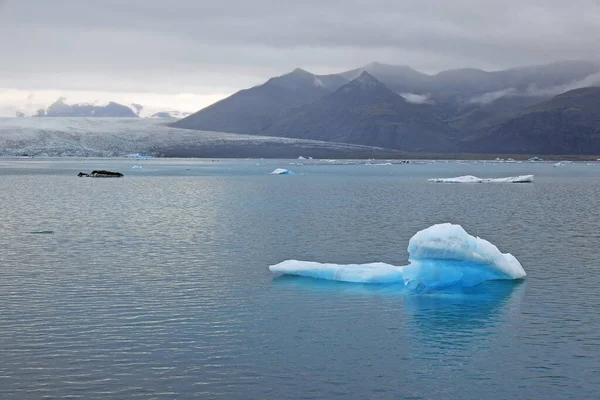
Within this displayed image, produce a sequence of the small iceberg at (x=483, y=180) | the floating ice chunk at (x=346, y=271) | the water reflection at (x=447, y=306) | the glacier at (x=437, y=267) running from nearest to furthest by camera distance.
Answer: the water reflection at (x=447, y=306), the glacier at (x=437, y=267), the floating ice chunk at (x=346, y=271), the small iceberg at (x=483, y=180)

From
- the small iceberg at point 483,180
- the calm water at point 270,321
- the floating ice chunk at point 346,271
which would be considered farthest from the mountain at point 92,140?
the floating ice chunk at point 346,271

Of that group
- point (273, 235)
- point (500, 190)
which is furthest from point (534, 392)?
point (500, 190)

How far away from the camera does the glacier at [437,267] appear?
60.9 ft

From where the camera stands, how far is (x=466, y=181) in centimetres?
7425

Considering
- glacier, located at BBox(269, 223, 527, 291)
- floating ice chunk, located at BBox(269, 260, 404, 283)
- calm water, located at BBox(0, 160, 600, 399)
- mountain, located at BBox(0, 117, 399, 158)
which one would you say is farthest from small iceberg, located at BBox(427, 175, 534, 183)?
mountain, located at BBox(0, 117, 399, 158)

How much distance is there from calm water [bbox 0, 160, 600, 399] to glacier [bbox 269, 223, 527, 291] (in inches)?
17.0

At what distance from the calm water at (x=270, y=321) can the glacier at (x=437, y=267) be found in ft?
1.42

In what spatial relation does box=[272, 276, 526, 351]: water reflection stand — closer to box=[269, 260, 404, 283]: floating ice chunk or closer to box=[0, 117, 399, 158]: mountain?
box=[269, 260, 404, 283]: floating ice chunk

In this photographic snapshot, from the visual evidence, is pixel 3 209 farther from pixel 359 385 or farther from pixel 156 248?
pixel 359 385

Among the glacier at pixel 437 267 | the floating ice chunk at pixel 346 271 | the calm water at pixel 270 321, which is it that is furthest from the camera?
the floating ice chunk at pixel 346 271

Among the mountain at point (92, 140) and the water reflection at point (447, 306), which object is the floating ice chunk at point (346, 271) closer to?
the water reflection at point (447, 306)

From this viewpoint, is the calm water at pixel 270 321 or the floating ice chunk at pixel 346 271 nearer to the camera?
the calm water at pixel 270 321

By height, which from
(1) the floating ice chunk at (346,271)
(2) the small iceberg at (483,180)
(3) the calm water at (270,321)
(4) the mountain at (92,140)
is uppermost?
(4) the mountain at (92,140)

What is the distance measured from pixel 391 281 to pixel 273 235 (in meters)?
11.3
